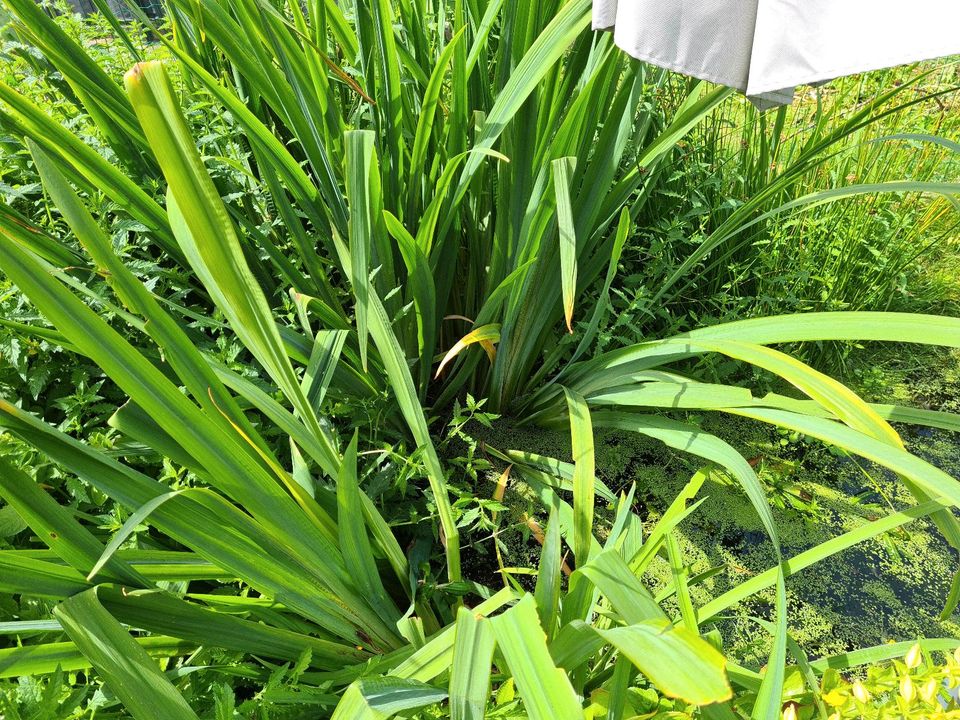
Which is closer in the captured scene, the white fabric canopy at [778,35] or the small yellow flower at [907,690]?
the small yellow flower at [907,690]

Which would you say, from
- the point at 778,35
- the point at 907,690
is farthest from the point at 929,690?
the point at 778,35

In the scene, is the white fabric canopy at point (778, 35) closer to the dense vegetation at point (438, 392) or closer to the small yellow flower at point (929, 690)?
the dense vegetation at point (438, 392)

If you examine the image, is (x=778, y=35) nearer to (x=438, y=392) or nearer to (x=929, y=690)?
(x=929, y=690)

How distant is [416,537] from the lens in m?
1.25

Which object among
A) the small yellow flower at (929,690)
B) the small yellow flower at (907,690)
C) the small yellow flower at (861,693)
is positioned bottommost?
the small yellow flower at (861,693)

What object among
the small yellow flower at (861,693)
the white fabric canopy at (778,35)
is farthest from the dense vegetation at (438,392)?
the white fabric canopy at (778,35)

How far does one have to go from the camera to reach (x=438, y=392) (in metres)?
1.52

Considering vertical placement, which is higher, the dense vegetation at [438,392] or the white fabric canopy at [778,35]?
the white fabric canopy at [778,35]

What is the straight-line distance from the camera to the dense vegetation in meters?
0.69

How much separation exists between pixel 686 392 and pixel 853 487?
2.24 feet

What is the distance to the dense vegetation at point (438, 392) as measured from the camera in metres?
0.69

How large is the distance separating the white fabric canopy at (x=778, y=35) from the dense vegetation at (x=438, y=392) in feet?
0.46

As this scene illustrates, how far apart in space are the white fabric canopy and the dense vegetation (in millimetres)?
140

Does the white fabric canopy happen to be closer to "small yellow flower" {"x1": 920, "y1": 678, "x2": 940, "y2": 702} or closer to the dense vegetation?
the dense vegetation
